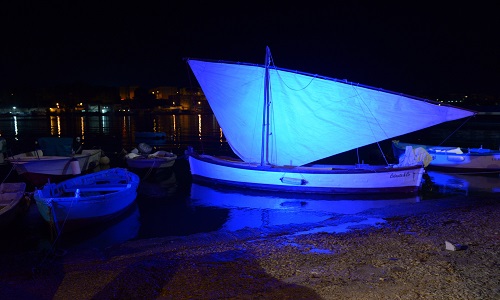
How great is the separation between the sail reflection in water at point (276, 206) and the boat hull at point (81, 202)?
3715 millimetres

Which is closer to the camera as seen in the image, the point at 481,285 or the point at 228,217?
the point at 481,285

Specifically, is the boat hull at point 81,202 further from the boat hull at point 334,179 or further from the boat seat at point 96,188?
the boat hull at point 334,179

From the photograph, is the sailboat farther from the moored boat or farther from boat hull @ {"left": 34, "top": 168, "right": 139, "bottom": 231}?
the moored boat

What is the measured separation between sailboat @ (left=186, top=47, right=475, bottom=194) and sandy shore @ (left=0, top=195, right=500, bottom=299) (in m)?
7.44

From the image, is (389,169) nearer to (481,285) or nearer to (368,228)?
(368,228)

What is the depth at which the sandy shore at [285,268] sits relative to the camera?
19.3ft

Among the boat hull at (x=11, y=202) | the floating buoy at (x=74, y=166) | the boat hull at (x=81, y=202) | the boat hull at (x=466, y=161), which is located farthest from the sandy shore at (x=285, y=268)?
the boat hull at (x=466, y=161)

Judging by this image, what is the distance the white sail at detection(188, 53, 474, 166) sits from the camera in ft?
53.7

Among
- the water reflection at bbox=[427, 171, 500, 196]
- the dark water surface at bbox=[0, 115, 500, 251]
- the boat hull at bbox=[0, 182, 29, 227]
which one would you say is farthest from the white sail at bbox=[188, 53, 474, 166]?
the boat hull at bbox=[0, 182, 29, 227]

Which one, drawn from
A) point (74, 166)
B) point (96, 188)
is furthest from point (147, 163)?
point (96, 188)

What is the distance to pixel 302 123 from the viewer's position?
59.1ft

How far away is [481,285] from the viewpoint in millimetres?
5828

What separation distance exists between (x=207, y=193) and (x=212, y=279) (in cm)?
1265

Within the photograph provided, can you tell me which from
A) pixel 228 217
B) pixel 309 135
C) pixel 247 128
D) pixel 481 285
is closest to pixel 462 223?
pixel 481 285
